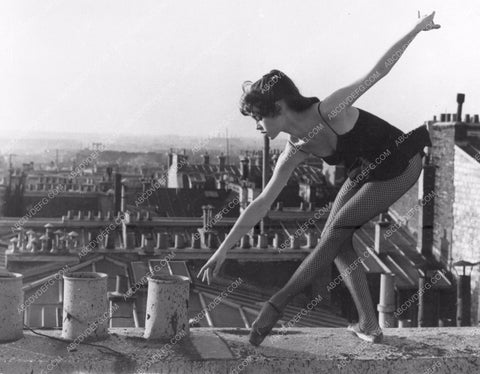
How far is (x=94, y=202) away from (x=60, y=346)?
2721cm

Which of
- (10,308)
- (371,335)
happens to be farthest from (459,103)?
(10,308)

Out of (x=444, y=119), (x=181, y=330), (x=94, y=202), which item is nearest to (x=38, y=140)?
(x=94, y=202)

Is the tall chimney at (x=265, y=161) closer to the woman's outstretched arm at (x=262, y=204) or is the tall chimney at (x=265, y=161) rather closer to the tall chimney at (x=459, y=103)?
the tall chimney at (x=459, y=103)

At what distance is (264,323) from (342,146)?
108 centimetres

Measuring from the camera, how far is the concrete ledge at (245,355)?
382 cm

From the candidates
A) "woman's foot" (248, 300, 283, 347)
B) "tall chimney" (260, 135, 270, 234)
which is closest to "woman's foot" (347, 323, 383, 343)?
"woman's foot" (248, 300, 283, 347)

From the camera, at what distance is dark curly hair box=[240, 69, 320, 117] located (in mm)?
3891

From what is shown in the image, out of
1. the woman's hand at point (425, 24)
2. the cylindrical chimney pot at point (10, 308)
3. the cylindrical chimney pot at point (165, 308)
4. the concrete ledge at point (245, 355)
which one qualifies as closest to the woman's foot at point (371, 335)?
the concrete ledge at point (245, 355)

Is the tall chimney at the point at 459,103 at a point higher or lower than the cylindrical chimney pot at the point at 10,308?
higher

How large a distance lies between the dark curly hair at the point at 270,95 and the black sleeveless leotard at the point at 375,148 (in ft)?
0.58

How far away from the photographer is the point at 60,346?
4039mm

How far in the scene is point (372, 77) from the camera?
12.5ft

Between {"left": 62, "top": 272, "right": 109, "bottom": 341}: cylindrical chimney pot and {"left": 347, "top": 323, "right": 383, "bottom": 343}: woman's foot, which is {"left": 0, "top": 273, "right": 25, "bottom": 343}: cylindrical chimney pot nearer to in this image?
{"left": 62, "top": 272, "right": 109, "bottom": 341}: cylindrical chimney pot

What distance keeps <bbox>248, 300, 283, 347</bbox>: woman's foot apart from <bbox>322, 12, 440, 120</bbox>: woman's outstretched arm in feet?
3.69
